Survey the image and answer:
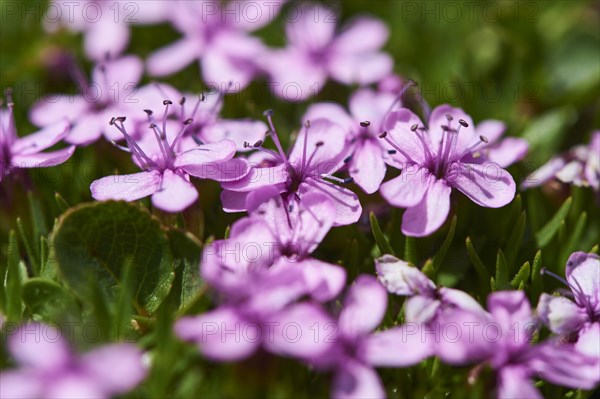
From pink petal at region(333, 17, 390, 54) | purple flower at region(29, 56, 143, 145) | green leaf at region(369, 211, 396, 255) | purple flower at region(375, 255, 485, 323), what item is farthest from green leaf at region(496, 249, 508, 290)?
pink petal at region(333, 17, 390, 54)

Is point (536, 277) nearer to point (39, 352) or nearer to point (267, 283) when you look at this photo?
point (267, 283)

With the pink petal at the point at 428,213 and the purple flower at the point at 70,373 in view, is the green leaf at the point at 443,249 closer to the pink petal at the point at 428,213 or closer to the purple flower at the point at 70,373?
the pink petal at the point at 428,213

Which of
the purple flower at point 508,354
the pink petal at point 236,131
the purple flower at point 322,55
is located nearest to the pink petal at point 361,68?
the purple flower at point 322,55

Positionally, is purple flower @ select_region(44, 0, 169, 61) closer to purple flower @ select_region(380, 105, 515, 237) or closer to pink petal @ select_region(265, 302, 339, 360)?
purple flower @ select_region(380, 105, 515, 237)

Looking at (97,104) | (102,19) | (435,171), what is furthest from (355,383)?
(102,19)

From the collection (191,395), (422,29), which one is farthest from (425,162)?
(422,29)

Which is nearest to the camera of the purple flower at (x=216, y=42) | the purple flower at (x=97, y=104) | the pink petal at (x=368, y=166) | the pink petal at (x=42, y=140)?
the pink petal at (x=368, y=166)

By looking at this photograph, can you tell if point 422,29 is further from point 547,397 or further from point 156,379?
point 156,379
